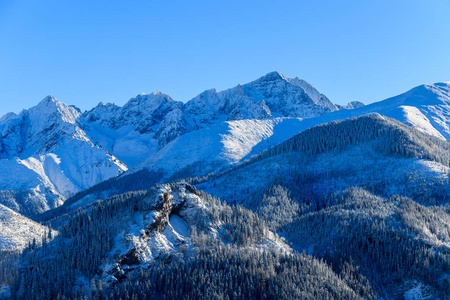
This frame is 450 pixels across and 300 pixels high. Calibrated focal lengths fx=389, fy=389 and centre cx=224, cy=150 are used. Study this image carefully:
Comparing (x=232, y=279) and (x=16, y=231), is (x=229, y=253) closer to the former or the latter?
(x=232, y=279)

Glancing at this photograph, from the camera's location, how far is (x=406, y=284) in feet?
350

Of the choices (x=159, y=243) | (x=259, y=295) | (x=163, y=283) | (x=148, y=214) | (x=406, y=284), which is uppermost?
(x=148, y=214)

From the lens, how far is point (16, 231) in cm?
10594

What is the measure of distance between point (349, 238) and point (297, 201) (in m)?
55.4

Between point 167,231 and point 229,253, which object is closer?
point 229,253

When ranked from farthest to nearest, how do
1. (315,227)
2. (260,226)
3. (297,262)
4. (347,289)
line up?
(315,227), (260,226), (297,262), (347,289)

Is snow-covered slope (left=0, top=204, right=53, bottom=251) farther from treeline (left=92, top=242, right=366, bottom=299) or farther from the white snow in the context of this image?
treeline (left=92, top=242, right=366, bottom=299)

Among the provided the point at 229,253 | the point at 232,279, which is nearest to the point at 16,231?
the point at 229,253

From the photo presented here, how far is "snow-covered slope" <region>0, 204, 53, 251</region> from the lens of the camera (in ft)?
318

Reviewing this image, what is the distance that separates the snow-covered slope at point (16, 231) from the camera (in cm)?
9694

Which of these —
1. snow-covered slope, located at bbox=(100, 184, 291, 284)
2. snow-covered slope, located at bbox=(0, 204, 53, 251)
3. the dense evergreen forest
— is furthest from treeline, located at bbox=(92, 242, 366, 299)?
snow-covered slope, located at bbox=(0, 204, 53, 251)

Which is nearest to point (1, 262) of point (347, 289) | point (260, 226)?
point (260, 226)

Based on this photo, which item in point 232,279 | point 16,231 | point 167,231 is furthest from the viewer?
point 16,231

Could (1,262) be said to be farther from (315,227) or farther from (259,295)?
(315,227)
